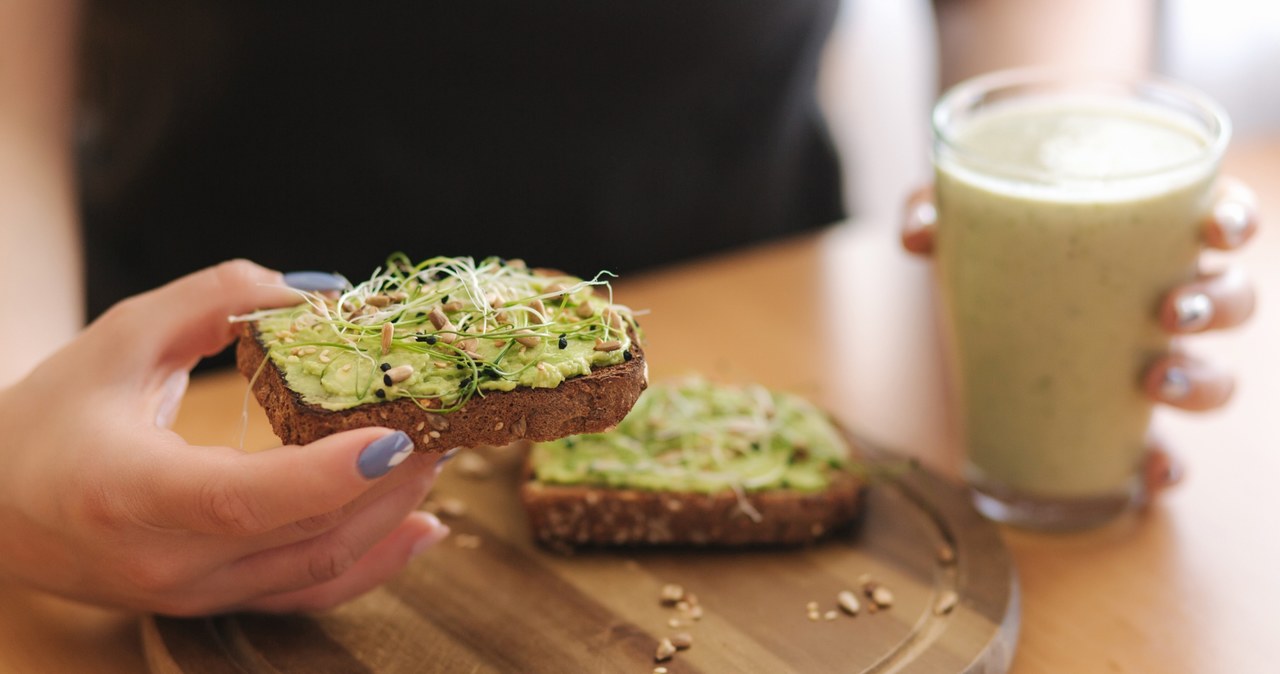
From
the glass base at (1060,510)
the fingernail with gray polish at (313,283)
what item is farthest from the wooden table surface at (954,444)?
the fingernail with gray polish at (313,283)

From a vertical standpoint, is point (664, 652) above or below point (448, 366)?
below

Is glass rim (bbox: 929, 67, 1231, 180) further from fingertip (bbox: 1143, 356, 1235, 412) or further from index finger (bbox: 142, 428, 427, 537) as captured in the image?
index finger (bbox: 142, 428, 427, 537)

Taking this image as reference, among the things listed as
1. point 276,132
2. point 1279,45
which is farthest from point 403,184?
point 1279,45

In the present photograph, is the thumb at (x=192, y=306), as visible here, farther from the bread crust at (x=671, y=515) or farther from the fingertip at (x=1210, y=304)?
the fingertip at (x=1210, y=304)

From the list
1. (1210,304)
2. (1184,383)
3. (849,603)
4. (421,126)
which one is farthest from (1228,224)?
(421,126)

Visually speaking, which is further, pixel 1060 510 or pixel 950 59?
pixel 950 59

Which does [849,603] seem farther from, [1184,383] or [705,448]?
[1184,383]

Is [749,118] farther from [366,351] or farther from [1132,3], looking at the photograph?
[366,351]
